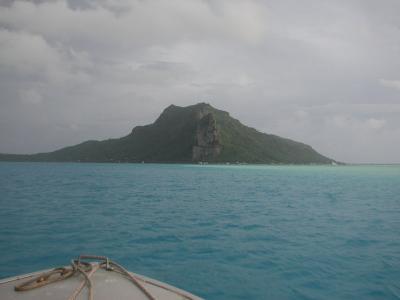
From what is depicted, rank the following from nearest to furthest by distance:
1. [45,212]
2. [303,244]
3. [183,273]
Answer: [183,273] → [303,244] → [45,212]

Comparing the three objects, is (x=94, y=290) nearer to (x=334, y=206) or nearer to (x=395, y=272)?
(x=395, y=272)

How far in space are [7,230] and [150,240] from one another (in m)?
9.47

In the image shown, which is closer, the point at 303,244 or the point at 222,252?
the point at 222,252

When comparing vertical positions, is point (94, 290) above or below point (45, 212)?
above

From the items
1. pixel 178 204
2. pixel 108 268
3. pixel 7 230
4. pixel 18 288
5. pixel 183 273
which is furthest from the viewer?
pixel 178 204

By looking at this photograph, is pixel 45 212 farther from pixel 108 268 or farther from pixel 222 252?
pixel 108 268

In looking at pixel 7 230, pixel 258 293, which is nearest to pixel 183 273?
pixel 258 293

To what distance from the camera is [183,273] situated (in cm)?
1184

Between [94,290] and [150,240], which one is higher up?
[94,290]

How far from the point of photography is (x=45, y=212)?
2558cm

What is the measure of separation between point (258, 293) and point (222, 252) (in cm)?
441

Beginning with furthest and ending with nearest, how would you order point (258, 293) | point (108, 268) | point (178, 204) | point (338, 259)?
point (178, 204) < point (338, 259) < point (258, 293) < point (108, 268)

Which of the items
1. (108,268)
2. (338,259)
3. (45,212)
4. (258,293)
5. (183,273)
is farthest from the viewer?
(45,212)

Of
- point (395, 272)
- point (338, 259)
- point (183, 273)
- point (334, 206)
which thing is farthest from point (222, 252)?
point (334, 206)
